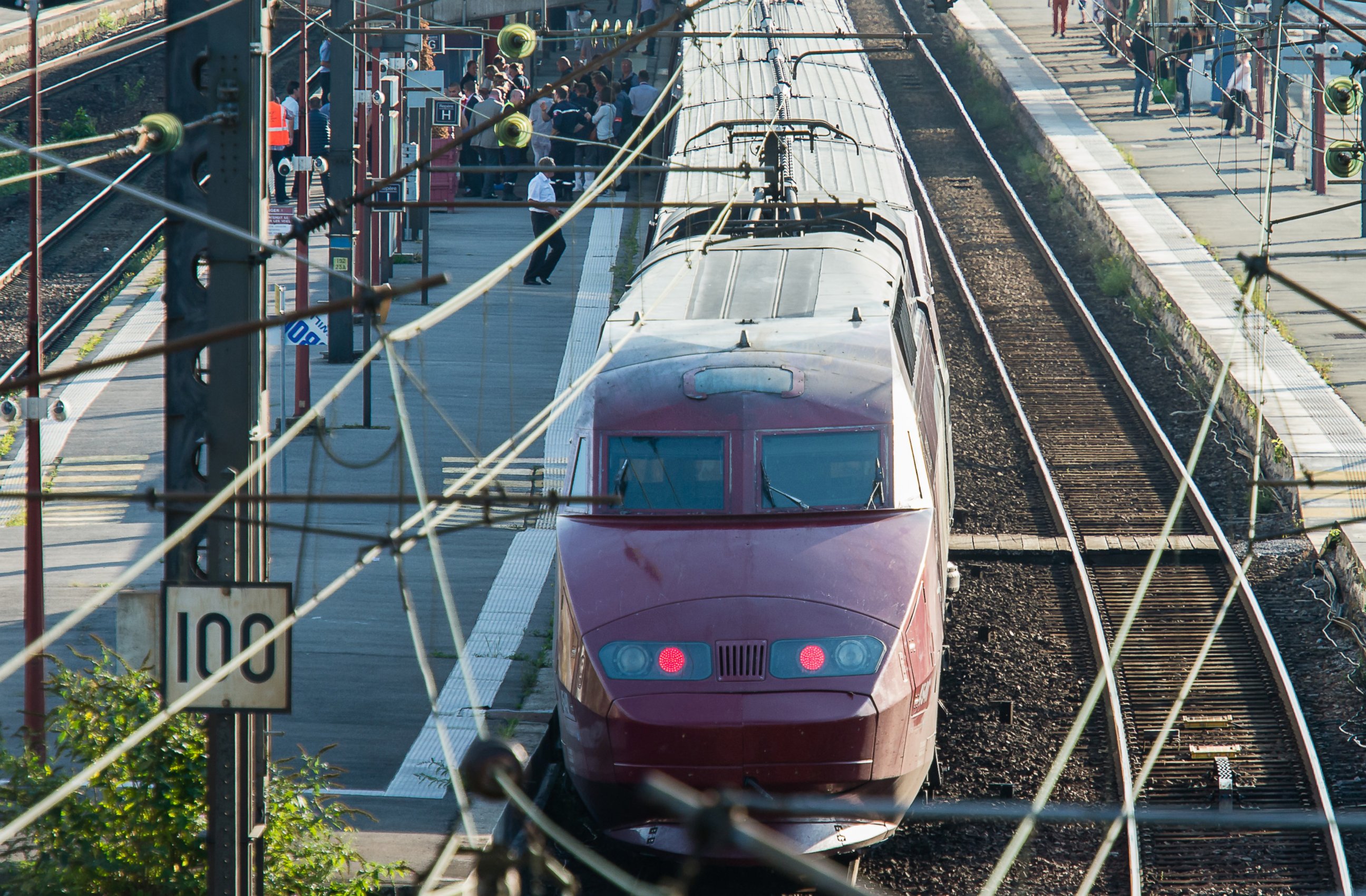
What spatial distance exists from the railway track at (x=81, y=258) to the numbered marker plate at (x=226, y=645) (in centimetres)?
1150

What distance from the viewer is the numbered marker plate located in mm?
6797

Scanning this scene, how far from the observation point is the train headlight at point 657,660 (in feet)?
25.0

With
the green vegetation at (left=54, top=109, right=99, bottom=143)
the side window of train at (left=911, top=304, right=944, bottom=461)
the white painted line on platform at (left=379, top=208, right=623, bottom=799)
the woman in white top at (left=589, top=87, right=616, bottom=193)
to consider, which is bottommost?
the white painted line on platform at (left=379, top=208, right=623, bottom=799)

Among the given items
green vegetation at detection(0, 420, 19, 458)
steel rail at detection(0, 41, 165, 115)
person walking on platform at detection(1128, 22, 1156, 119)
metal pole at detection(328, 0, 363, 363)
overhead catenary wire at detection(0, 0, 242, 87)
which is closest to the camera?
overhead catenary wire at detection(0, 0, 242, 87)

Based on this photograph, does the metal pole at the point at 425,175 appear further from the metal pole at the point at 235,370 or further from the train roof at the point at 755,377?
the metal pole at the point at 235,370

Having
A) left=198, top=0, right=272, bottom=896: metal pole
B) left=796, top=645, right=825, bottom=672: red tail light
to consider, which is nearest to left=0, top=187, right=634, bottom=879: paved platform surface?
left=198, top=0, right=272, bottom=896: metal pole

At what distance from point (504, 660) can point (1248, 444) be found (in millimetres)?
8606


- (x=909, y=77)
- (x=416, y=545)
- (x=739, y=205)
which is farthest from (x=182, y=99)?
(x=909, y=77)

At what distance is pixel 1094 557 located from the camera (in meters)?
13.5

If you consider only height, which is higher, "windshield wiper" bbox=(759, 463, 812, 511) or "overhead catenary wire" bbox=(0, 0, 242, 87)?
"overhead catenary wire" bbox=(0, 0, 242, 87)

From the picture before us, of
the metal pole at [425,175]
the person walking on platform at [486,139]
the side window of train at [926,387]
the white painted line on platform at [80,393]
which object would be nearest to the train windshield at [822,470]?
the side window of train at [926,387]

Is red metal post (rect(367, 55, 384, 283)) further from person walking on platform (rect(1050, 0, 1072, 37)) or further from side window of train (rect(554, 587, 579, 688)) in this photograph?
person walking on platform (rect(1050, 0, 1072, 37))

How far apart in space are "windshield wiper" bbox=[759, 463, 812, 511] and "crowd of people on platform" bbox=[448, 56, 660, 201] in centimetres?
1445

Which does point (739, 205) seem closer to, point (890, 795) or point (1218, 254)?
point (890, 795)
